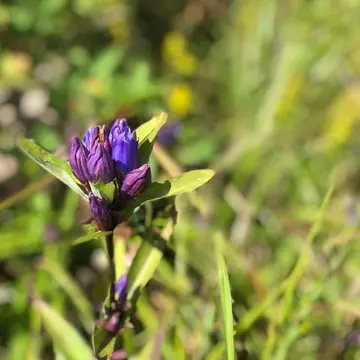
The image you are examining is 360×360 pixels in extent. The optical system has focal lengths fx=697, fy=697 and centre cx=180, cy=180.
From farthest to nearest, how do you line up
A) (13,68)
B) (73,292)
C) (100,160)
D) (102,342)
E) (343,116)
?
(343,116), (13,68), (73,292), (102,342), (100,160)

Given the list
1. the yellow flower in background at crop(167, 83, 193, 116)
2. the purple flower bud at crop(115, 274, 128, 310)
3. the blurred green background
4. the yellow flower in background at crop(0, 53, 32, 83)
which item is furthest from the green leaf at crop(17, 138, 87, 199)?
the yellow flower in background at crop(167, 83, 193, 116)

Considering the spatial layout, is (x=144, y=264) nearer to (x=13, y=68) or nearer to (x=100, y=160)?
(x=100, y=160)

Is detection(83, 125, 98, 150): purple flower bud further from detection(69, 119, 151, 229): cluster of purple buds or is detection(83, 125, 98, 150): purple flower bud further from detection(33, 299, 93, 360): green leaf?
detection(33, 299, 93, 360): green leaf

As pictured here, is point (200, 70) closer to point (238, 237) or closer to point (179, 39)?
point (179, 39)

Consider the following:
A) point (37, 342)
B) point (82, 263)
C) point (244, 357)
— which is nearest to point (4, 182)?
point (82, 263)

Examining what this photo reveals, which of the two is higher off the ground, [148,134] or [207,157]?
[148,134]

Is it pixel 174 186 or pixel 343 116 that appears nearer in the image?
pixel 174 186

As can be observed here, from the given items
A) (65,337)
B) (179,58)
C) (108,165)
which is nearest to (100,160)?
(108,165)
